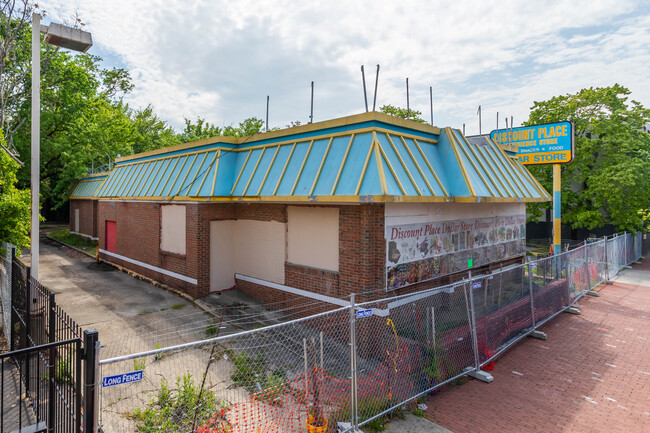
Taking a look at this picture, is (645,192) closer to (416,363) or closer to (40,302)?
(416,363)

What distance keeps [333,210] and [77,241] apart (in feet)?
75.5

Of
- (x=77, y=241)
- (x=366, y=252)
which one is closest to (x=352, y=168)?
(x=366, y=252)

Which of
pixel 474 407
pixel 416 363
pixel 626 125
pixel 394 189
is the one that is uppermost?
pixel 626 125

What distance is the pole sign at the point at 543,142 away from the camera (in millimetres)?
15781

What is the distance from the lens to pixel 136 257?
15.4 meters

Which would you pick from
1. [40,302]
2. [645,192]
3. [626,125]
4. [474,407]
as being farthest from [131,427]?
[626,125]

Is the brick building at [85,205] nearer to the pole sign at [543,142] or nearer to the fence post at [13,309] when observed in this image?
the fence post at [13,309]

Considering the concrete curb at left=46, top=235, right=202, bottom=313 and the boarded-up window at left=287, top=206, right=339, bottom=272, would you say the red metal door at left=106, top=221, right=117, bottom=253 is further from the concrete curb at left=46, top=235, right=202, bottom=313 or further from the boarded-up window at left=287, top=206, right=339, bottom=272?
the boarded-up window at left=287, top=206, right=339, bottom=272

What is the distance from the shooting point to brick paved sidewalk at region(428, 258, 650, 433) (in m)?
5.75

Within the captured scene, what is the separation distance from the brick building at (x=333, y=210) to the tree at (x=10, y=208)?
3.79 m

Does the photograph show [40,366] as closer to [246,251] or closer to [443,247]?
[246,251]

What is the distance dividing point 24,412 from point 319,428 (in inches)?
178

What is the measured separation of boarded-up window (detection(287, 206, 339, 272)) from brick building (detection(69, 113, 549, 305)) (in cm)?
3

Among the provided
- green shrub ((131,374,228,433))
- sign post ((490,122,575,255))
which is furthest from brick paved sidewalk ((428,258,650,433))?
sign post ((490,122,575,255))
